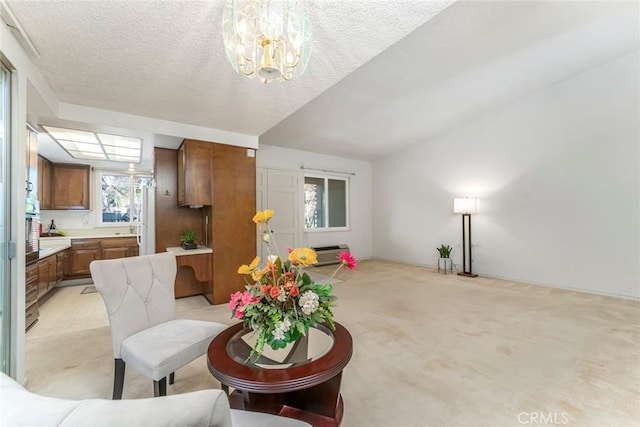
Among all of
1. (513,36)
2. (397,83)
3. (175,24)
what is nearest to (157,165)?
(175,24)

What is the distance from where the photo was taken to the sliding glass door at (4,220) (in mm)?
1698

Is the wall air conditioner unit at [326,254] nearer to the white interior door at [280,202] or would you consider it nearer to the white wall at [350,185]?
the white wall at [350,185]

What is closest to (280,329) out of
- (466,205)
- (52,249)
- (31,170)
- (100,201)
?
(31,170)

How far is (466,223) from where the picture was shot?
538cm

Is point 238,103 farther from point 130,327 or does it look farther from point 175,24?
point 130,327

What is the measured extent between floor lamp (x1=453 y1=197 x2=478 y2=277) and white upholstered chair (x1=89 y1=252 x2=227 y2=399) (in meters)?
4.74

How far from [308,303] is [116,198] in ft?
19.7

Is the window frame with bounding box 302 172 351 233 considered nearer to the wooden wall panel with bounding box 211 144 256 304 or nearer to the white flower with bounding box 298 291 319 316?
the wooden wall panel with bounding box 211 144 256 304

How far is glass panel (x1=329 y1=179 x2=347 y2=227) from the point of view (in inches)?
269

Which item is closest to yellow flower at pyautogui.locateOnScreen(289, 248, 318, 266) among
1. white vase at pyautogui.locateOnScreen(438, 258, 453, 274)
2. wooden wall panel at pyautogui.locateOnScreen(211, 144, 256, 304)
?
wooden wall panel at pyautogui.locateOnScreen(211, 144, 256, 304)

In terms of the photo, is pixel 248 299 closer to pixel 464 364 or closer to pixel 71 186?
pixel 464 364

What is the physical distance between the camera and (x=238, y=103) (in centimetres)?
294

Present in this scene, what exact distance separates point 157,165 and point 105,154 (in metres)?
1.24

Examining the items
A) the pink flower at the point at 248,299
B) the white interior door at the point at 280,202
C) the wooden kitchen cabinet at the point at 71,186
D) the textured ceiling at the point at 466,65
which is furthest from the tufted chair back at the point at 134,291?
the wooden kitchen cabinet at the point at 71,186
